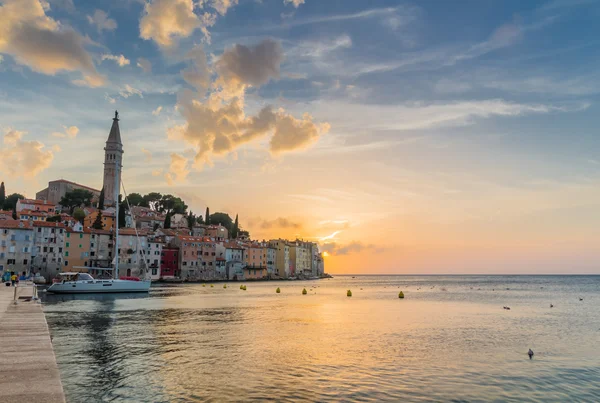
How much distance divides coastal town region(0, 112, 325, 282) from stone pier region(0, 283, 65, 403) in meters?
65.0

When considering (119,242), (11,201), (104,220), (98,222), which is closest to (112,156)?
(11,201)

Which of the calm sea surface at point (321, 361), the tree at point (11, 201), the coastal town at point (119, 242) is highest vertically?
the tree at point (11, 201)

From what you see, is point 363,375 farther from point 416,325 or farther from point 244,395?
point 416,325

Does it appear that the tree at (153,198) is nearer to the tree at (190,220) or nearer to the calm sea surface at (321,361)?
the tree at (190,220)

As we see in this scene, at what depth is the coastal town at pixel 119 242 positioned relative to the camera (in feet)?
334

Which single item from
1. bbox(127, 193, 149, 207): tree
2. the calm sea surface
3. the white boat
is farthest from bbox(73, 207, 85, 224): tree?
the calm sea surface

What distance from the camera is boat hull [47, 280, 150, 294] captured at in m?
69.2

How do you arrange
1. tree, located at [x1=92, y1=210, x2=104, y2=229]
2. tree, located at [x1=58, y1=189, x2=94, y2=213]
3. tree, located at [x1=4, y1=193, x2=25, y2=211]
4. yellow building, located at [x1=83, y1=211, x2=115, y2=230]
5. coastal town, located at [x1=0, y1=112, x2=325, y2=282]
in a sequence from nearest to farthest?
1. coastal town, located at [x1=0, y1=112, x2=325, y2=282]
2. tree, located at [x1=92, y1=210, x2=104, y2=229]
3. yellow building, located at [x1=83, y1=211, x2=115, y2=230]
4. tree, located at [x1=4, y1=193, x2=25, y2=211]
5. tree, located at [x1=58, y1=189, x2=94, y2=213]

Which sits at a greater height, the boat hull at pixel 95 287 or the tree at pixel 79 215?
the tree at pixel 79 215

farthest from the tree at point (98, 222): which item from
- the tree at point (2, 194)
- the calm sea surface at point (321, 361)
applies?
the calm sea surface at point (321, 361)

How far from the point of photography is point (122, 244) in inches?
4771

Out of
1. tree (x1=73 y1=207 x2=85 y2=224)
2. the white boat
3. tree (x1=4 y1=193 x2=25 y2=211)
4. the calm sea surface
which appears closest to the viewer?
the calm sea surface

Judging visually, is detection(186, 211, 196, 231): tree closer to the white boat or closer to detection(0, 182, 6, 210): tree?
detection(0, 182, 6, 210): tree

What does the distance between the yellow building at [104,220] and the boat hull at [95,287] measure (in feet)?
217
